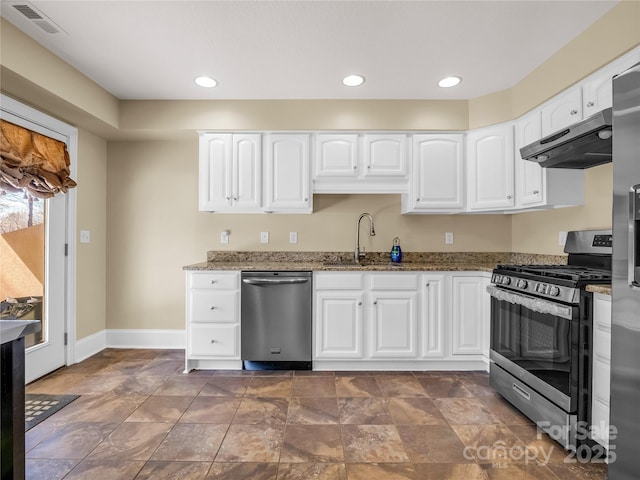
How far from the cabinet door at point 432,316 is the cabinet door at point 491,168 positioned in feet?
2.74

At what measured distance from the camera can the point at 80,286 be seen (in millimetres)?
3250

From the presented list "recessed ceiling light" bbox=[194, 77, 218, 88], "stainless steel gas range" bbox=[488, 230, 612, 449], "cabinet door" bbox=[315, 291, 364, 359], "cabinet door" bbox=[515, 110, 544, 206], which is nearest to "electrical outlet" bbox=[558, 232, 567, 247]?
"stainless steel gas range" bbox=[488, 230, 612, 449]

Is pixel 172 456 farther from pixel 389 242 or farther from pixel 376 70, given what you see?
pixel 376 70

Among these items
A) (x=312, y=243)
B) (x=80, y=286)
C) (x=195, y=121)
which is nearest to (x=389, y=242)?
(x=312, y=243)

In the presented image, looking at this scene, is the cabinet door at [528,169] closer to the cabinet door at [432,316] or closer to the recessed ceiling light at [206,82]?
the cabinet door at [432,316]

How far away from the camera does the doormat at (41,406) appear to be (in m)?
2.16

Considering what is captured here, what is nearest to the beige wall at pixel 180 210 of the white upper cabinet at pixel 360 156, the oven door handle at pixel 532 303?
the white upper cabinet at pixel 360 156

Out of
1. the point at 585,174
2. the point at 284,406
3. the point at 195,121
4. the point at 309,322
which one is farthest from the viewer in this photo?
the point at 195,121

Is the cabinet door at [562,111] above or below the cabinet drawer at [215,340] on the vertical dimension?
above

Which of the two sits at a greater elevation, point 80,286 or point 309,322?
point 80,286

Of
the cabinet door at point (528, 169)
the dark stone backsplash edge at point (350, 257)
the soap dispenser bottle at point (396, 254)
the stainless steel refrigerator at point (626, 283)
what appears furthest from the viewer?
the dark stone backsplash edge at point (350, 257)

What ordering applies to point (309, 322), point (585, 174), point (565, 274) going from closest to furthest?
point (565, 274)
point (585, 174)
point (309, 322)

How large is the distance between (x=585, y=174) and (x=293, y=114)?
2.44 meters

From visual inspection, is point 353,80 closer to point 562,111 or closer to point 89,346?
point 562,111
